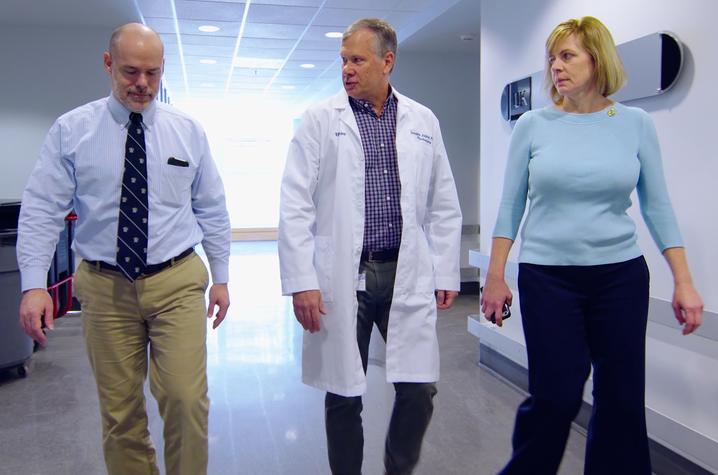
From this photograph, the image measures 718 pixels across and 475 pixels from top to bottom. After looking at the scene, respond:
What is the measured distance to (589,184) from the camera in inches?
72.6

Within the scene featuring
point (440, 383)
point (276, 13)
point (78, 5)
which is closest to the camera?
point (440, 383)

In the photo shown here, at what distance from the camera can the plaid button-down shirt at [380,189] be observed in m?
2.11

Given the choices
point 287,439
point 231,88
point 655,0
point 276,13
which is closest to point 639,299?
point 655,0

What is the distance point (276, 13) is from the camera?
6.12m

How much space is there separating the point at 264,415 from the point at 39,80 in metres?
4.76

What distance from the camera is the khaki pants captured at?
1.93 m

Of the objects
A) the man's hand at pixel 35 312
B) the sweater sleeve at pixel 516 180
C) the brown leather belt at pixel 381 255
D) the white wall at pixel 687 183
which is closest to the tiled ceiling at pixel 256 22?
the white wall at pixel 687 183

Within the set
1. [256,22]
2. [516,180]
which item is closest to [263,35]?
[256,22]

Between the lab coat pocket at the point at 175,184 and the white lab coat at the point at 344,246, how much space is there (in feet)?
1.00

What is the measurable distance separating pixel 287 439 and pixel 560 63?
1.96 meters

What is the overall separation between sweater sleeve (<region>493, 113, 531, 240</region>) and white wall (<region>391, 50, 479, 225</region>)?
5099 millimetres

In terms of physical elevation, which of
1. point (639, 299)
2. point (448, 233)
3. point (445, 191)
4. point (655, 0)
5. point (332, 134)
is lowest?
point (639, 299)

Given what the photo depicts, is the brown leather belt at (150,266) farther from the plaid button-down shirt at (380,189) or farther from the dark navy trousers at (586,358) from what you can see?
the dark navy trousers at (586,358)

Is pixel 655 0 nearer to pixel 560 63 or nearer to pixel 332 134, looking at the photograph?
pixel 560 63
